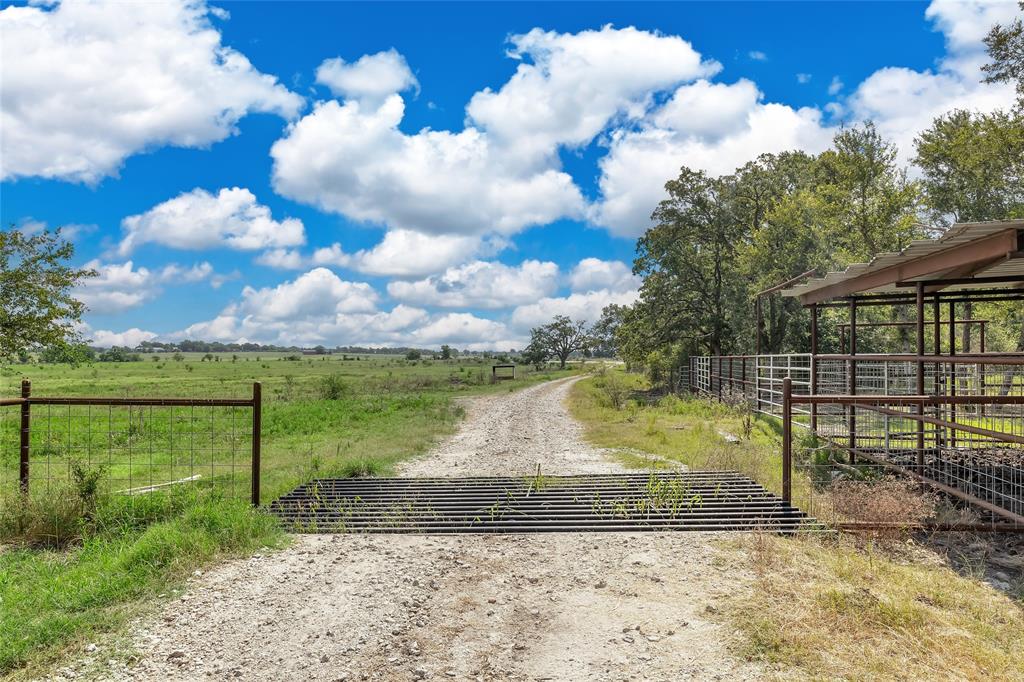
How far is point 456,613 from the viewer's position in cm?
460

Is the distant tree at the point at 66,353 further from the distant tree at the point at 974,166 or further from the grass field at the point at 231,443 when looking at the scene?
the distant tree at the point at 974,166

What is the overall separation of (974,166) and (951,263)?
61.8 feet

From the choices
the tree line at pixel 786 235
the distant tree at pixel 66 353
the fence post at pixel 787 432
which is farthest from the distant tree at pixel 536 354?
the fence post at pixel 787 432

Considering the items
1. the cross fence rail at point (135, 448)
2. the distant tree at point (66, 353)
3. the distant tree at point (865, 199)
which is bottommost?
the cross fence rail at point (135, 448)

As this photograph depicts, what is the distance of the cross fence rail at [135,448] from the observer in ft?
24.0

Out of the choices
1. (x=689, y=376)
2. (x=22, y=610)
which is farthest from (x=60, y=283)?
(x=689, y=376)

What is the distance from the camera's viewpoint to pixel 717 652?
3.93 m

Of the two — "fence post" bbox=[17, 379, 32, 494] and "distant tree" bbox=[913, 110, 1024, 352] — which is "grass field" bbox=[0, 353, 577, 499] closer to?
"fence post" bbox=[17, 379, 32, 494]

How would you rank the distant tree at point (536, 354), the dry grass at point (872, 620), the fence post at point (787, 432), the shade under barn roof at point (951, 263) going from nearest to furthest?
1. the dry grass at point (872, 620)
2. the shade under barn roof at point (951, 263)
3. the fence post at point (787, 432)
4. the distant tree at point (536, 354)

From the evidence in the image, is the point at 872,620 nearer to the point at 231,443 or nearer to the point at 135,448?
the point at 231,443

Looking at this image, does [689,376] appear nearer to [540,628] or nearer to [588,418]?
[588,418]

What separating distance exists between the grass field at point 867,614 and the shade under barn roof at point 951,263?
3.24 meters

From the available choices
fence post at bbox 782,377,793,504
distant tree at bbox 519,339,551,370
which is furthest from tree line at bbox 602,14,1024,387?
distant tree at bbox 519,339,551,370

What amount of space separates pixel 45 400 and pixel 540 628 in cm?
672
